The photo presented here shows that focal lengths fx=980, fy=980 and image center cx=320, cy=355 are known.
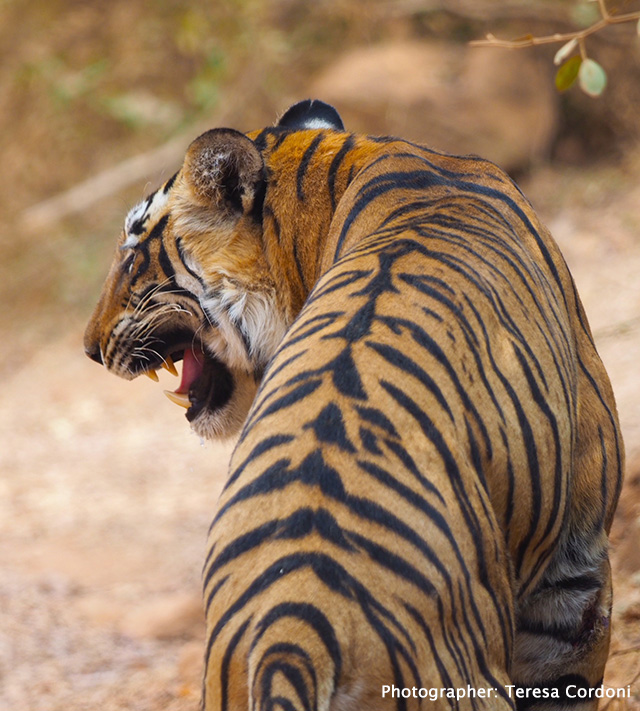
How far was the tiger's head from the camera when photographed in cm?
246

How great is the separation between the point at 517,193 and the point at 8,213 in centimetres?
841

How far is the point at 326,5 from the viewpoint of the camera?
849cm

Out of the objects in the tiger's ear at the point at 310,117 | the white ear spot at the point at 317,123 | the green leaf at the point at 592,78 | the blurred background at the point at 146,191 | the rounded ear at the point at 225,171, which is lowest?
the rounded ear at the point at 225,171

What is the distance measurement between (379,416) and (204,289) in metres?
1.09

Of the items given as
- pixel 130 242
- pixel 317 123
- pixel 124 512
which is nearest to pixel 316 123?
pixel 317 123

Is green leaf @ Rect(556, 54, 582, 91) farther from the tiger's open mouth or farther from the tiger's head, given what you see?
the tiger's open mouth

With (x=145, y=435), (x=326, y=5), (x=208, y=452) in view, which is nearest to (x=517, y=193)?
(x=208, y=452)

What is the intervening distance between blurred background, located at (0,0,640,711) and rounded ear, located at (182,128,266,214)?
5.37 feet

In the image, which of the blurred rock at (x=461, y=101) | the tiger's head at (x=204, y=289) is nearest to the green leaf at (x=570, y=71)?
the tiger's head at (x=204, y=289)

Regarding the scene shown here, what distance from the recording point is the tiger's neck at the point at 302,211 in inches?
96.1

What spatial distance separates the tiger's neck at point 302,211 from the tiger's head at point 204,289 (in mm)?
24

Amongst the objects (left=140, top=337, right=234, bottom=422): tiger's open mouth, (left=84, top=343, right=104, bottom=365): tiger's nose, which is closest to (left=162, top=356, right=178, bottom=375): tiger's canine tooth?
(left=140, top=337, right=234, bottom=422): tiger's open mouth

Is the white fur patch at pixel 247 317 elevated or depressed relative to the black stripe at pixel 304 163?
depressed

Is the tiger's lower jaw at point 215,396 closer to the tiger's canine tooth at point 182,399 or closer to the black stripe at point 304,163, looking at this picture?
the tiger's canine tooth at point 182,399
